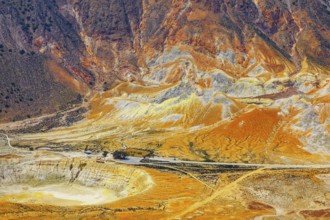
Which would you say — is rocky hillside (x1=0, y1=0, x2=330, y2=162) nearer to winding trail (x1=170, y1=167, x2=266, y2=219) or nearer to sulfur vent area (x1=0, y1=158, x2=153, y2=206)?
winding trail (x1=170, y1=167, x2=266, y2=219)

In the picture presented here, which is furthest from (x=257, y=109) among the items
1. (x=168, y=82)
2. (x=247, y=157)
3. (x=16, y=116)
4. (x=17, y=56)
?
(x=17, y=56)

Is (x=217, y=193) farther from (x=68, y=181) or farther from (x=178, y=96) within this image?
(x=178, y=96)

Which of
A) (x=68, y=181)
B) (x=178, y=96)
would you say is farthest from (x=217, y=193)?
(x=178, y=96)

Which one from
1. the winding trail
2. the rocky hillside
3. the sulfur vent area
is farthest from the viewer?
the rocky hillside

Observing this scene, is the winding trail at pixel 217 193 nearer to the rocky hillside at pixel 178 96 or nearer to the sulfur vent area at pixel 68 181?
the sulfur vent area at pixel 68 181

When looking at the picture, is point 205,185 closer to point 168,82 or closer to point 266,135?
point 266,135

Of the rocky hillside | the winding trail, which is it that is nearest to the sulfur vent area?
the winding trail

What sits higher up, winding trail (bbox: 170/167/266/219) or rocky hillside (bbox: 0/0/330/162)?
rocky hillside (bbox: 0/0/330/162)

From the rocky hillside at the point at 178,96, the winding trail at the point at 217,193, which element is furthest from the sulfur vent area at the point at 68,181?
the rocky hillside at the point at 178,96
